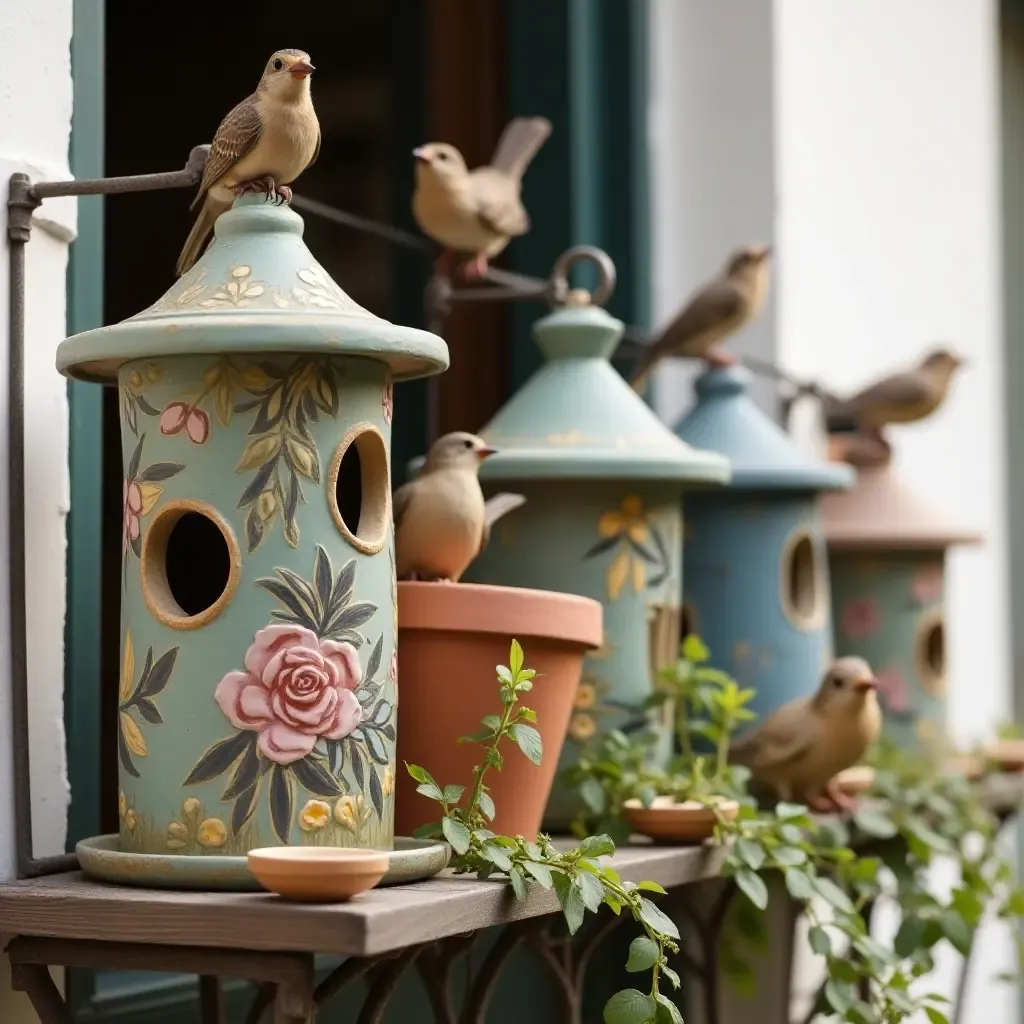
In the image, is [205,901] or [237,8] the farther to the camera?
[237,8]

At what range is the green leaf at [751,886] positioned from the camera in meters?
1.73

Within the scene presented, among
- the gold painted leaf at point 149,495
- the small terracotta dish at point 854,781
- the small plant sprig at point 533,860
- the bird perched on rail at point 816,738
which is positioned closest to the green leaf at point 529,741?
the small plant sprig at point 533,860

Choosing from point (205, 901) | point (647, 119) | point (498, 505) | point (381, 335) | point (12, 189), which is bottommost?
point (205, 901)

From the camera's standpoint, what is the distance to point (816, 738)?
1989mm

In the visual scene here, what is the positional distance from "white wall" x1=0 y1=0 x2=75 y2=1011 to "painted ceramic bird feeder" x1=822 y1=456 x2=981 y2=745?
120 centimetres

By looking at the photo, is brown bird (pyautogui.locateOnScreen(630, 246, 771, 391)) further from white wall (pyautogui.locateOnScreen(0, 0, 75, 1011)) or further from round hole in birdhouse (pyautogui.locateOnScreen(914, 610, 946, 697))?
white wall (pyautogui.locateOnScreen(0, 0, 75, 1011))

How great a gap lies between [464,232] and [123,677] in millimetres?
740

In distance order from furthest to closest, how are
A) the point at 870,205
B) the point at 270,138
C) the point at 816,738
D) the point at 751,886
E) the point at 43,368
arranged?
the point at 870,205, the point at 816,738, the point at 751,886, the point at 43,368, the point at 270,138

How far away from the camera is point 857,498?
249 cm

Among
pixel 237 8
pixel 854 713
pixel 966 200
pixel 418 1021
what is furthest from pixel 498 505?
pixel 237 8

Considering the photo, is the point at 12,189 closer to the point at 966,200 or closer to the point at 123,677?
the point at 123,677

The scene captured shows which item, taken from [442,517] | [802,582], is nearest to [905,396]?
[802,582]

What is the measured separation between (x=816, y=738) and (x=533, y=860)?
659 millimetres

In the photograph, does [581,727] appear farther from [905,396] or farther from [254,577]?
[905,396]
